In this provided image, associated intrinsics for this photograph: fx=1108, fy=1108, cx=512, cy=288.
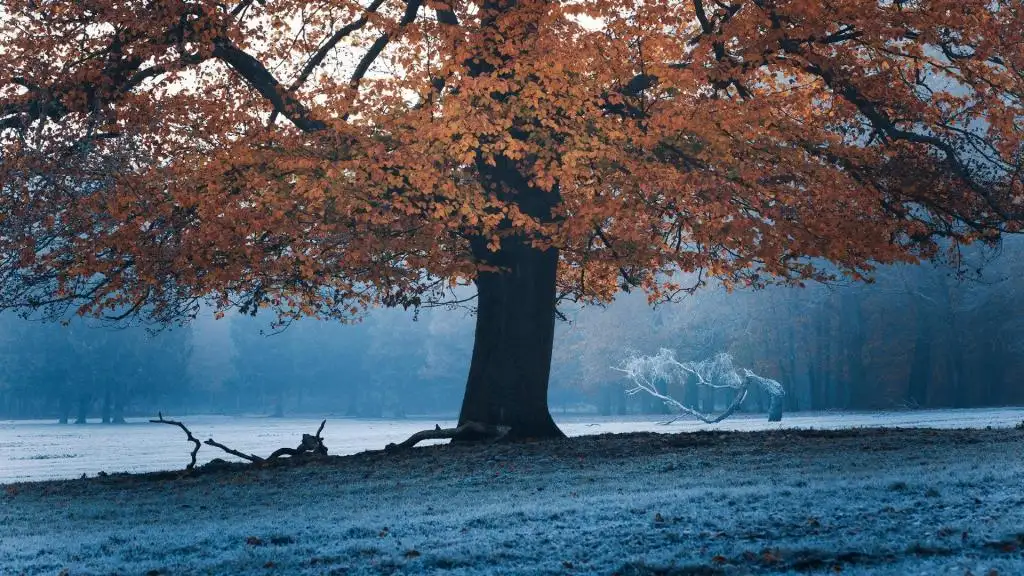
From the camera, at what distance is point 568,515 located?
10.1 metres

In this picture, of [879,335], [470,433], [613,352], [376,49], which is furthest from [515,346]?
[613,352]

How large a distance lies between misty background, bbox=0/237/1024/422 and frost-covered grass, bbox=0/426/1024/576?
83.8 feet

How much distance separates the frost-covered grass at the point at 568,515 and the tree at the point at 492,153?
3.76m

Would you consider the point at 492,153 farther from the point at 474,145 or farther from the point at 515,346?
the point at 515,346

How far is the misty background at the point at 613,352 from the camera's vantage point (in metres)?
57.5

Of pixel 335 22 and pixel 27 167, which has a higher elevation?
pixel 335 22

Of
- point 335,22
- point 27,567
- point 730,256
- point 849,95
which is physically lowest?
point 27,567

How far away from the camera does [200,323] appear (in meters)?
104

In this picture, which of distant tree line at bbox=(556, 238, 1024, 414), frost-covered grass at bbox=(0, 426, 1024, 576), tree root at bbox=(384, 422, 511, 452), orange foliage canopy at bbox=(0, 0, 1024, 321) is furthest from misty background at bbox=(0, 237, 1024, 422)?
frost-covered grass at bbox=(0, 426, 1024, 576)

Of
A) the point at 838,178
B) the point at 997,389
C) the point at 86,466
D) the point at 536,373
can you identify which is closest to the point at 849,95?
the point at 838,178

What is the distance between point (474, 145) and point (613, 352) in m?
57.2

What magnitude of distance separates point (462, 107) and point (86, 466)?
58.5 feet

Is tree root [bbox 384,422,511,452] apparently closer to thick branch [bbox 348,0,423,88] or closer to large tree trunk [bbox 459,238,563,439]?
large tree trunk [bbox 459,238,563,439]

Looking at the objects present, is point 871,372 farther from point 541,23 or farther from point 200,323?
point 200,323
